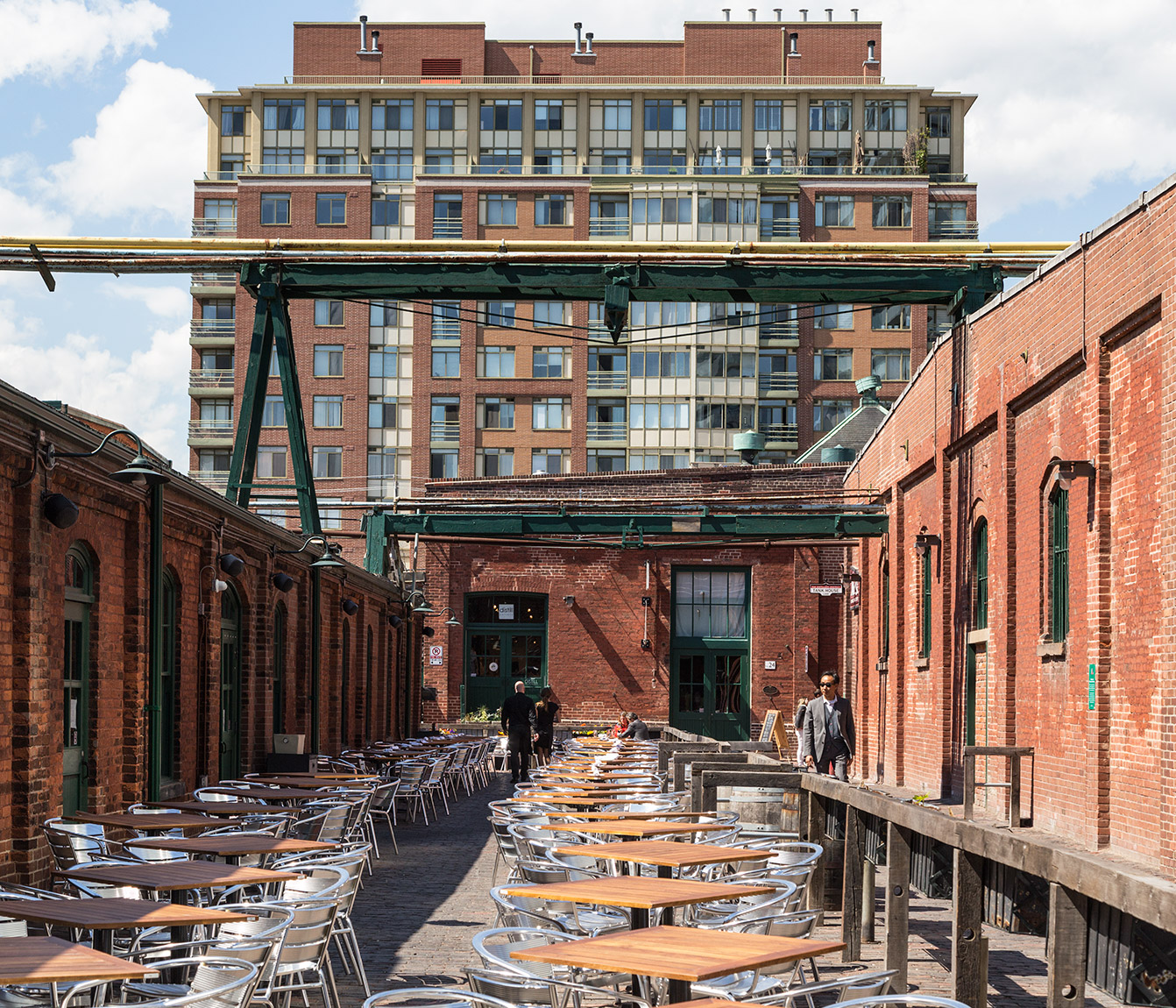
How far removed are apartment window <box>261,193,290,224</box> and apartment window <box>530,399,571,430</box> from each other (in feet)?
42.9

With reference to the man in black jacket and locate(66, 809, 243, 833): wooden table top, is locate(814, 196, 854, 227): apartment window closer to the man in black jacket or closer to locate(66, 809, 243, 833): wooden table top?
the man in black jacket

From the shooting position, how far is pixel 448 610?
122 ft

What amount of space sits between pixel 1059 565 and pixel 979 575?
3640mm

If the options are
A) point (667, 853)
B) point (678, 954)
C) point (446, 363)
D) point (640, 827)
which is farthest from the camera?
point (446, 363)

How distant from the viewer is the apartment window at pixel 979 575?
17.2 metres

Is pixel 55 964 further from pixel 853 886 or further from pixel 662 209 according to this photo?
pixel 662 209

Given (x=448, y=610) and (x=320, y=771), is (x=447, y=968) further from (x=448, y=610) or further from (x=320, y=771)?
(x=448, y=610)

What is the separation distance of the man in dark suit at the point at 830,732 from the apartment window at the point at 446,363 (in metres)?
45.0

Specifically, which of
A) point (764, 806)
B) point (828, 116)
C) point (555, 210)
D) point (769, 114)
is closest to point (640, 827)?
point (764, 806)

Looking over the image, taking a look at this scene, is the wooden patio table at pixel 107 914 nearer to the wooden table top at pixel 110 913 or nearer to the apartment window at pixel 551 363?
the wooden table top at pixel 110 913

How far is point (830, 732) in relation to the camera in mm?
17625

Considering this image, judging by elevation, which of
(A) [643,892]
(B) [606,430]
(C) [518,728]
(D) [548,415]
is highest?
(D) [548,415]

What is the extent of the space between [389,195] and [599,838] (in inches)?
2180

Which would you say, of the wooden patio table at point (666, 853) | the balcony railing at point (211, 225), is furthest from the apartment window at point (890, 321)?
the wooden patio table at point (666, 853)
